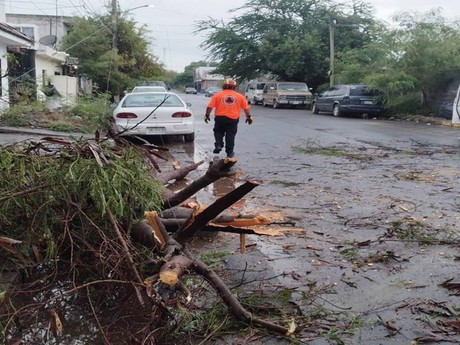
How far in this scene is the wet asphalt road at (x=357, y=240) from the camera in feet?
12.7

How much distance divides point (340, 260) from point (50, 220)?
2.84 meters

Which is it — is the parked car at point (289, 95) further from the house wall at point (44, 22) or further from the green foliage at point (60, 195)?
the green foliage at point (60, 195)

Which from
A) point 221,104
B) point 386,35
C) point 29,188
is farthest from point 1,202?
point 386,35

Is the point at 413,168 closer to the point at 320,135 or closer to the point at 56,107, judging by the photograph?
the point at 320,135

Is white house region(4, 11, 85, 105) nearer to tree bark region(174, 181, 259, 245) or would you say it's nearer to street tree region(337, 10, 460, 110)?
street tree region(337, 10, 460, 110)

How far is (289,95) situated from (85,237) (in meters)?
32.5

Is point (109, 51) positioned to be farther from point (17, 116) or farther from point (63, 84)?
point (17, 116)

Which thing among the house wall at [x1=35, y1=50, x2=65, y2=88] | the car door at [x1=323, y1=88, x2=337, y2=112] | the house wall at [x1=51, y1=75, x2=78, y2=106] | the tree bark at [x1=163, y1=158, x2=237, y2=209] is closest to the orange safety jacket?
the tree bark at [x1=163, y1=158, x2=237, y2=209]

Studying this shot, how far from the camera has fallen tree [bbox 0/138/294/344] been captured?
3.38 meters

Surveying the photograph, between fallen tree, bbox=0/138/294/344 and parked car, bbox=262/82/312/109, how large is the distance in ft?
105

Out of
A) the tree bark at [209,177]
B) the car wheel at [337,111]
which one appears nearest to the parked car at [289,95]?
the car wheel at [337,111]

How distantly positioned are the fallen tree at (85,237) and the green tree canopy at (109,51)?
24686 millimetres

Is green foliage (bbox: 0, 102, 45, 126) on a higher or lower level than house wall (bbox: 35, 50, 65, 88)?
lower

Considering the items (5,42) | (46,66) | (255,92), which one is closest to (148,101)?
(5,42)
